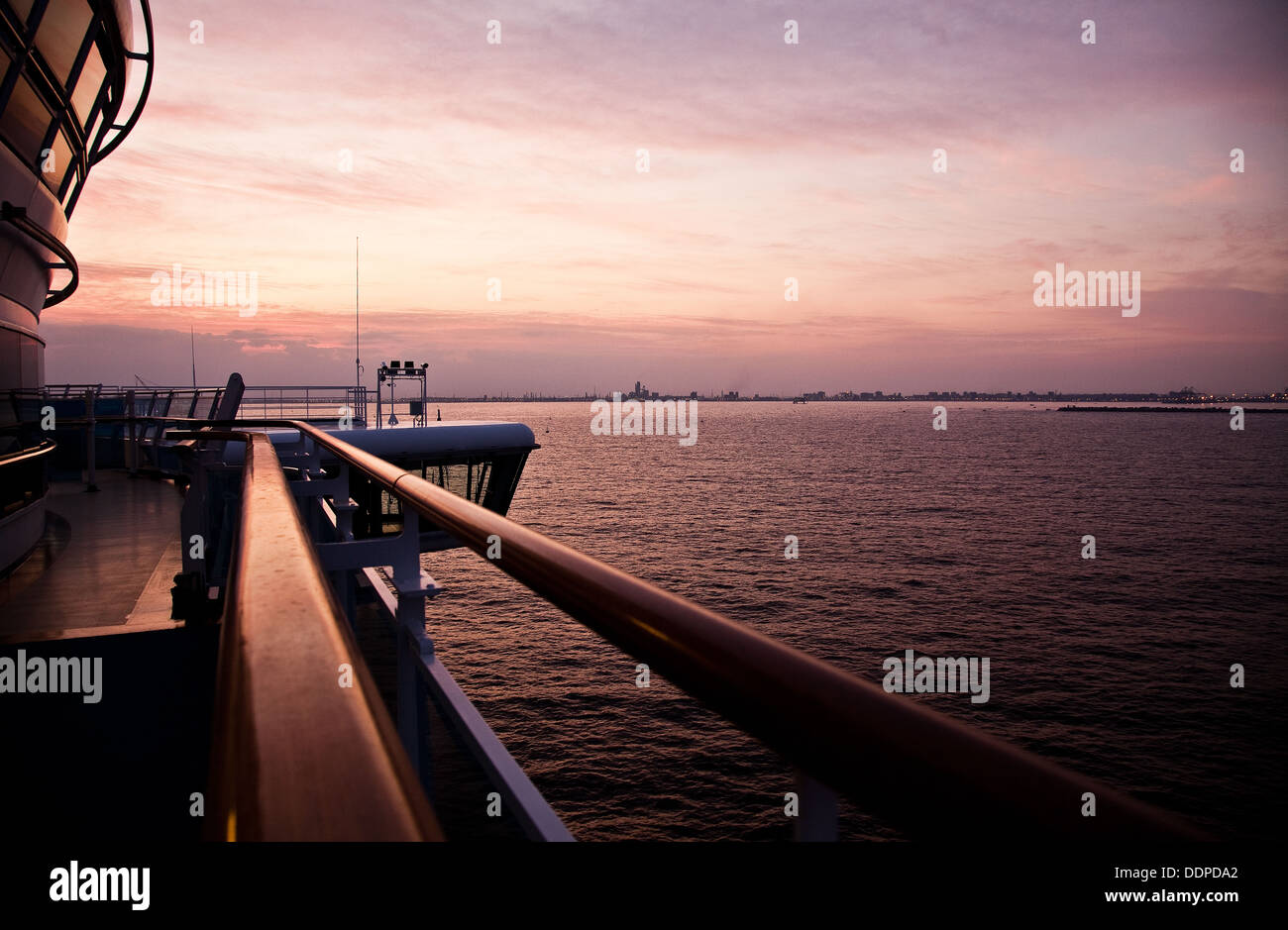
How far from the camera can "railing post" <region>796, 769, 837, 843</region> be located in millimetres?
857

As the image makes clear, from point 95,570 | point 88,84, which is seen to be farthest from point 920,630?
point 88,84

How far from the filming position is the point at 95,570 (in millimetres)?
7668

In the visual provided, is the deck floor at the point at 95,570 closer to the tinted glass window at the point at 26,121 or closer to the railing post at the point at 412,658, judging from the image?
the railing post at the point at 412,658

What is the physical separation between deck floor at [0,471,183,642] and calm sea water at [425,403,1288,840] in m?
4.65

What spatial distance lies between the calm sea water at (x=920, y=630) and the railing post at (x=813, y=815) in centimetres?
3

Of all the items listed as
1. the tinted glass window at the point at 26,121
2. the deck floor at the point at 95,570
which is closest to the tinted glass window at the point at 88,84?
the tinted glass window at the point at 26,121

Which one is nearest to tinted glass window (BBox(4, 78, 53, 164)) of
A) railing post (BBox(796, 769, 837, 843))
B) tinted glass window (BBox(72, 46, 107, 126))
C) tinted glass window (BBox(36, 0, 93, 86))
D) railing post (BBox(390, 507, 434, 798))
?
tinted glass window (BBox(36, 0, 93, 86))

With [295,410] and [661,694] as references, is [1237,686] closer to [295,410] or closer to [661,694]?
[661,694]

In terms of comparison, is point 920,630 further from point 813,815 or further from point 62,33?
point 813,815

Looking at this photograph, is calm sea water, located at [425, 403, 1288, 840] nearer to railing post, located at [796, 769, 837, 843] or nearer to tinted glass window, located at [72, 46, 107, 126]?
railing post, located at [796, 769, 837, 843]

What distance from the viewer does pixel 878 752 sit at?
1.83ft

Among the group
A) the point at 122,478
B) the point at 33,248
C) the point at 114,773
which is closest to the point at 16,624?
the point at 114,773

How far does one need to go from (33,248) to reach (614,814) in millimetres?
14205
